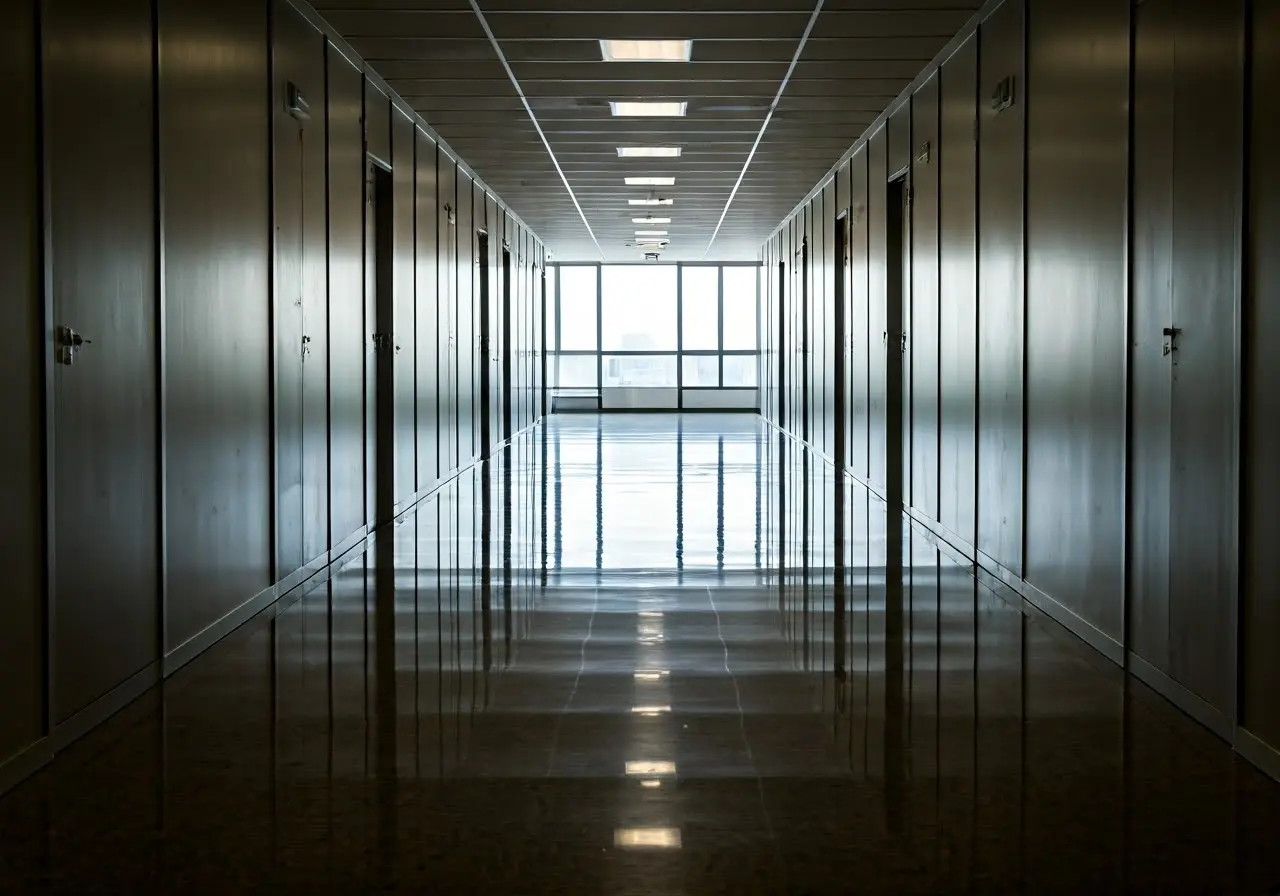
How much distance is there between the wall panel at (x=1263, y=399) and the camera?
409 cm

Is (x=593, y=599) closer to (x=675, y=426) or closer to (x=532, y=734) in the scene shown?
(x=532, y=734)

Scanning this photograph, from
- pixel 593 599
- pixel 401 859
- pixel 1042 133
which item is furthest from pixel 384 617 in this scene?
pixel 1042 133

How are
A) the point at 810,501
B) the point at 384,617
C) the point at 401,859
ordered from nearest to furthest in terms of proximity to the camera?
the point at 401,859 < the point at 384,617 < the point at 810,501

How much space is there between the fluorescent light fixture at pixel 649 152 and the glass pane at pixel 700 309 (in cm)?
1665

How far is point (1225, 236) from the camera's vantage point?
177 inches

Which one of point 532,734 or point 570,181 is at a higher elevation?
point 570,181

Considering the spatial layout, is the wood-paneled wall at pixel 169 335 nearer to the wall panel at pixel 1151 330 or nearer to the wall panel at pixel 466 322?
the wall panel at pixel 1151 330

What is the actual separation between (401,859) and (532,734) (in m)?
1.21

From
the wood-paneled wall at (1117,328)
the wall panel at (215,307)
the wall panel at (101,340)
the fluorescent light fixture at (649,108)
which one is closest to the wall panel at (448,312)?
the fluorescent light fixture at (649,108)

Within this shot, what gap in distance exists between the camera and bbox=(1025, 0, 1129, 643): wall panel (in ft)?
18.6

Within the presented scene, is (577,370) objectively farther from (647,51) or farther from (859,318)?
(647,51)

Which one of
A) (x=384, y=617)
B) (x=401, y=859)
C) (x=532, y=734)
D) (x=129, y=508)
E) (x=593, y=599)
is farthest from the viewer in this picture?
(x=593, y=599)

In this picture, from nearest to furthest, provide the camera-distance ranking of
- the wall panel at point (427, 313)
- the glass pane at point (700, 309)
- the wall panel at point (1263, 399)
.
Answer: the wall panel at point (1263, 399) → the wall panel at point (427, 313) → the glass pane at point (700, 309)

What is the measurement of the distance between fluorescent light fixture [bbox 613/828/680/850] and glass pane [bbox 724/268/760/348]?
1094 inches
